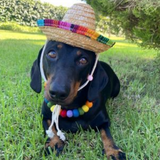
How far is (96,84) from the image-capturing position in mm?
2100

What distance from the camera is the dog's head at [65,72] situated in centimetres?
168

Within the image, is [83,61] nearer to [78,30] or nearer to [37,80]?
[78,30]

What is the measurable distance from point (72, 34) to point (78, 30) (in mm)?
59

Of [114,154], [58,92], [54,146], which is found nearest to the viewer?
[58,92]

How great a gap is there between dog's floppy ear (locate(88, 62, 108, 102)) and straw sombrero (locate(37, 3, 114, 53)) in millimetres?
238

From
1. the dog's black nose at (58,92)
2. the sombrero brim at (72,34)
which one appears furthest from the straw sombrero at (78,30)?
the dog's black nose at (58,92)

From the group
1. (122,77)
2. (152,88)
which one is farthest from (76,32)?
(122,77)

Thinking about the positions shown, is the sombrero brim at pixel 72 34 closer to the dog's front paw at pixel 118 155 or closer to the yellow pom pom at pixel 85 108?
the yellow pom pom at pixel 85 108

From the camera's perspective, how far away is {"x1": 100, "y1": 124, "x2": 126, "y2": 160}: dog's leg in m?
1.72

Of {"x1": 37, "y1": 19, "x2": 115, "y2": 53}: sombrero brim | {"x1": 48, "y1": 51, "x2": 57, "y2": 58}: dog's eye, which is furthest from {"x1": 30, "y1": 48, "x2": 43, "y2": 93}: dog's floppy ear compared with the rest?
{"x1": 37, "y1": 19, "x2": 115, "y2": 53}: sombrero brim

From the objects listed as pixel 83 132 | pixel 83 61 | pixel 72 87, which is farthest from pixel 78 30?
pixel 83 132

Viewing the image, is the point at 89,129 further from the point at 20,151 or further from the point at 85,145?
the point at 20,151

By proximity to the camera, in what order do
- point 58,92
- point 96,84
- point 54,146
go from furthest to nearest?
point 96,84, point 54,146, point 58,92

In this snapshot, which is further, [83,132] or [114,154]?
[83,132]
